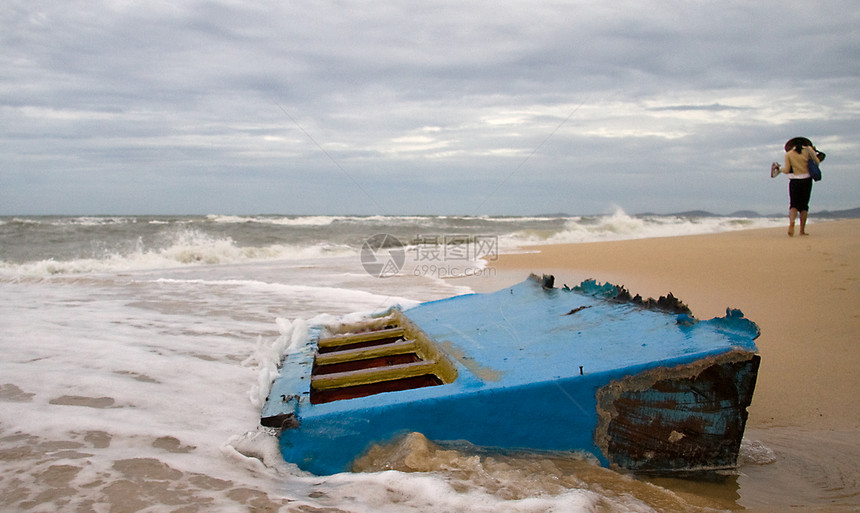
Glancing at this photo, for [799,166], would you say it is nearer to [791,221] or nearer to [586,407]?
[791,221]

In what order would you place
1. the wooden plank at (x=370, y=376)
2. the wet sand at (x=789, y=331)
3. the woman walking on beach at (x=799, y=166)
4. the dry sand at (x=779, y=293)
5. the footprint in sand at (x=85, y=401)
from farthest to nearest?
1. the woman walking on beach at (x=799, y=166)
2. the dry sand at (x=779, y=293)
3. the footprint in sand at (x=85, y=401)
4. the wooden plank at (x=370, y=376)
5. the wet sand at (x=789, y=331)

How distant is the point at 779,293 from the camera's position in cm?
486

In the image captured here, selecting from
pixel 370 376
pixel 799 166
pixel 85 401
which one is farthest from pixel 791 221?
pixel 85 401

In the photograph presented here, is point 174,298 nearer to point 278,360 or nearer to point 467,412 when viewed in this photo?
point 278,360

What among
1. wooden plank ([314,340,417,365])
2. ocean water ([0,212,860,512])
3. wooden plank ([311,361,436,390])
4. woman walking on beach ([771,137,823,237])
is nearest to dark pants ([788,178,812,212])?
woman walking on beach ([771,137,823,237])

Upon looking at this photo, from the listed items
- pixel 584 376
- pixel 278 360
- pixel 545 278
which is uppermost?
pixel 545 278

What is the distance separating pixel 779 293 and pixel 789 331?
1338 mm

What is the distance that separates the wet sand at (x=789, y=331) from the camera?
197cm

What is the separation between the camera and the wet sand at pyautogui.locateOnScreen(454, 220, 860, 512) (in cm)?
197

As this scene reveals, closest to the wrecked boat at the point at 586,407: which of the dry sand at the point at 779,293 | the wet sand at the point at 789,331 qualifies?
the wet sand at the point at 789,331

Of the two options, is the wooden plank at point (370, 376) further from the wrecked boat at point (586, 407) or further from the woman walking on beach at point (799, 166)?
the woman walking on beach at point (799, 166)

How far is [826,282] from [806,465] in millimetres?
3550

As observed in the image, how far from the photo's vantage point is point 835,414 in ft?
8.21

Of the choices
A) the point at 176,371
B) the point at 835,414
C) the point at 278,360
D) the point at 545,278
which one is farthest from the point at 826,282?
the point at 176,371
